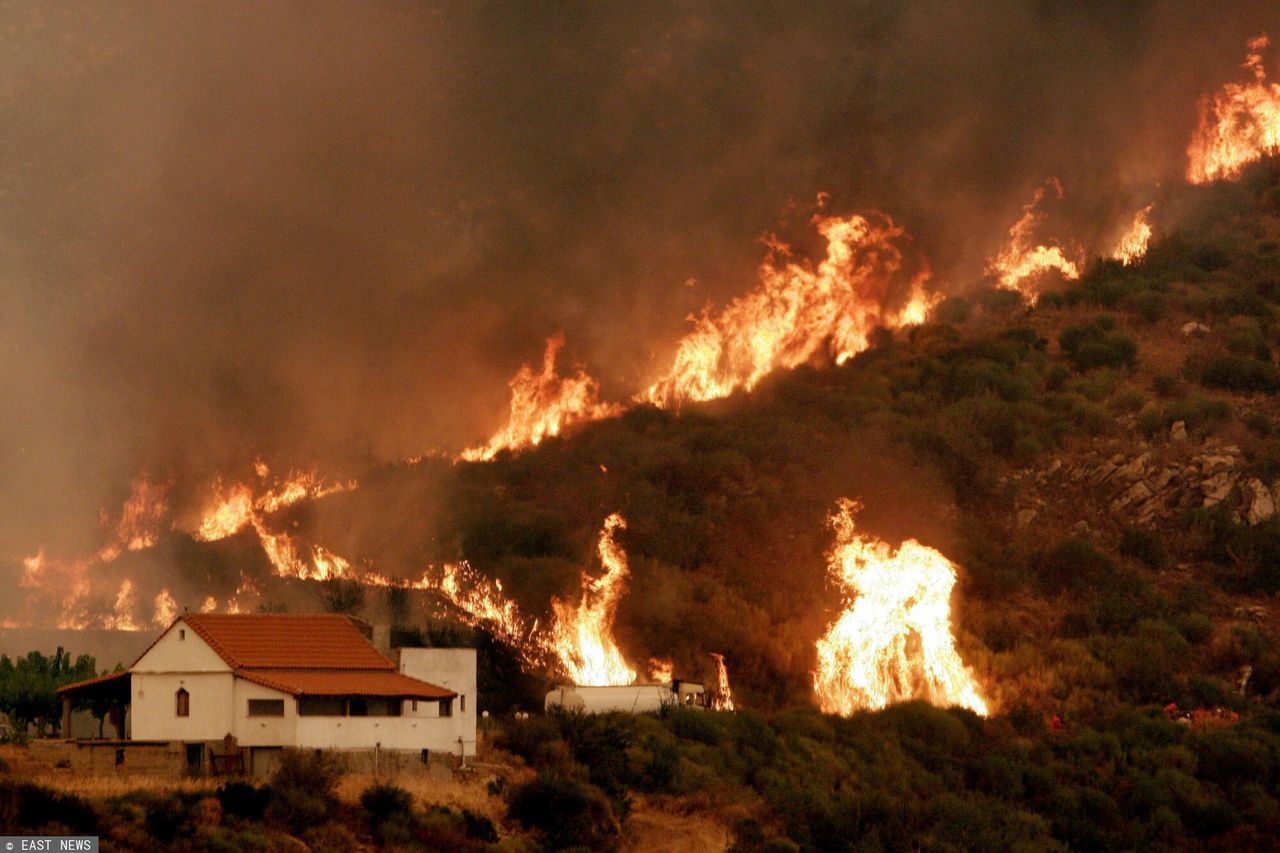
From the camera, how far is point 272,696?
5578 centimetres

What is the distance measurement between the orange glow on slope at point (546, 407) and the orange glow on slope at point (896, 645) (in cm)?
2997

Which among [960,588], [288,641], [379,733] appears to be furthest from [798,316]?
[379,733]

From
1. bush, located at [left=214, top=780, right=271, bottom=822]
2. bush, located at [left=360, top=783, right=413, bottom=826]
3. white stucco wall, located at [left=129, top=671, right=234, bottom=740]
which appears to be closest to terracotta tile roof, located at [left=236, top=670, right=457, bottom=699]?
white stucco wall, located at [left=129, top=671, right=234, bottom=740]

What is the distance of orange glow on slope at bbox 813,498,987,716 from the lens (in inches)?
3004

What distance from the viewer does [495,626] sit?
82.9 m

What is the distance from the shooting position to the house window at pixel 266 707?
182ft

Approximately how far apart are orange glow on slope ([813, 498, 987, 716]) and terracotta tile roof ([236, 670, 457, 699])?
20.7m

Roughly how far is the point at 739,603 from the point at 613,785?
90.0 ft

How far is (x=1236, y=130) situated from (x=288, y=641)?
3748 inches

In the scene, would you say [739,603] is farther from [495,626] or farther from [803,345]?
[803,345]

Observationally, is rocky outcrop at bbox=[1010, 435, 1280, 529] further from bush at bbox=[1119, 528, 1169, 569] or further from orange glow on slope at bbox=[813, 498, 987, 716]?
orange glow on slope at bbox=[813, 498, 987, 716]

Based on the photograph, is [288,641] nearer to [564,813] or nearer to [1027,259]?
[564,813]

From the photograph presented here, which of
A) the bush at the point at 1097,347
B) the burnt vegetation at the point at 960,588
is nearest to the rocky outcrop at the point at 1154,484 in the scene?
the burnt vegetation at the point at 960,588

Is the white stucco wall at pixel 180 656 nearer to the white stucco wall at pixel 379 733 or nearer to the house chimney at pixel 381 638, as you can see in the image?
the white stucco wall at pixel 379 733
